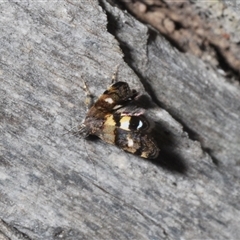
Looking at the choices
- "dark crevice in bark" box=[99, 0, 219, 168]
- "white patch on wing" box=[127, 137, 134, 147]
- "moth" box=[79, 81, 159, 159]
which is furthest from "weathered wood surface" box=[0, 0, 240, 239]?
"white patch on wing" box=[127, 137, 134, 147]

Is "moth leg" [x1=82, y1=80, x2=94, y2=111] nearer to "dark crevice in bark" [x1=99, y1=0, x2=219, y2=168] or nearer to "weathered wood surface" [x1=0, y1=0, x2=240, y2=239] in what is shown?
"weathered wood surface" [x1=0, y1=0, x2=240, y2=239]

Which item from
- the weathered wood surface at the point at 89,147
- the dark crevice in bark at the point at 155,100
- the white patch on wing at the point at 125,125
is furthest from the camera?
the dark crevice in bark at the point at 155,100

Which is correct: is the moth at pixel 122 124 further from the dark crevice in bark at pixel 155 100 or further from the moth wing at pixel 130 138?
the dark crevice in bark at pixel 155 100

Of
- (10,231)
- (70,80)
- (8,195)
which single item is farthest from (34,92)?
(10,231)

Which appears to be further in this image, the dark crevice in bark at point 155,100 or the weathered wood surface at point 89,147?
the dark crevice in bark at point 155,100

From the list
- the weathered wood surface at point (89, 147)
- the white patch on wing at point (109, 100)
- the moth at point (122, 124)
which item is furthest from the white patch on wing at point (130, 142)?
the white patch on wing at point (109, 100)

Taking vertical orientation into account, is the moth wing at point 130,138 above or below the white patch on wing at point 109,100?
below

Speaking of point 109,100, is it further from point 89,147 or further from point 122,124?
point 89,147
